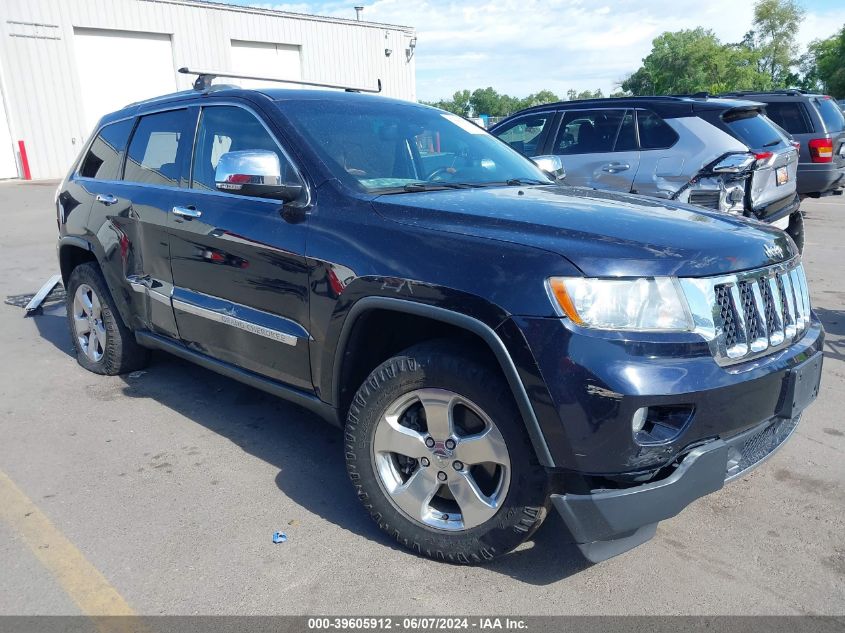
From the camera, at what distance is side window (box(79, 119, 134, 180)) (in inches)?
186

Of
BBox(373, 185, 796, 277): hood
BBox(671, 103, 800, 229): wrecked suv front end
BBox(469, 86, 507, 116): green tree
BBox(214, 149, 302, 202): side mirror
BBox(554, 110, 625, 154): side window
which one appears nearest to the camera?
BBox(373, 185, 796, 277): hood

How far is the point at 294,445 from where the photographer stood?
398 centimetres

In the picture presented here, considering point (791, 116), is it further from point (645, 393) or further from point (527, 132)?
point (645, 393)

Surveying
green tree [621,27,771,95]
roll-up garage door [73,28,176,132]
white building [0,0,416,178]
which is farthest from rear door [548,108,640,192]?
green tree [621,27,771,95]

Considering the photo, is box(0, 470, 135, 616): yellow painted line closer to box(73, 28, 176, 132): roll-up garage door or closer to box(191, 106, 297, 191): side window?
box(191, 106, 297, 191): side window

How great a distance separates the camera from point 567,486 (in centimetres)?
250

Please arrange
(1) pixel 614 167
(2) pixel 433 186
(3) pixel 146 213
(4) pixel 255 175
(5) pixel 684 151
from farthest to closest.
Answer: (1) pixel 614 167 → (5) pixel 684 151 → (3) pixel 146 213 → (2) pixel 433 186 → (4) pixel 255 175

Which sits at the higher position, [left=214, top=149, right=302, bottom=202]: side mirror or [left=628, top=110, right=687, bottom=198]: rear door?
[left=214, top=149, right=302, bottom=202]: side mirror

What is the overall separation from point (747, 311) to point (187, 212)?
279 centimetres

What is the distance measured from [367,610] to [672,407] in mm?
1304

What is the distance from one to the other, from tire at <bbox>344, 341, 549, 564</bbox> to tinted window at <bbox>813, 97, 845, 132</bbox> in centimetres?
1062

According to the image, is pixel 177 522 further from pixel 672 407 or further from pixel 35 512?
pixel 672 407

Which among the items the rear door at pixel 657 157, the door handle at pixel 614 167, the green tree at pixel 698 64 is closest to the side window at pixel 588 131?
→ the door handle at pixel 614 167

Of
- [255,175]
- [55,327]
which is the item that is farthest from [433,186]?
[55,327]
